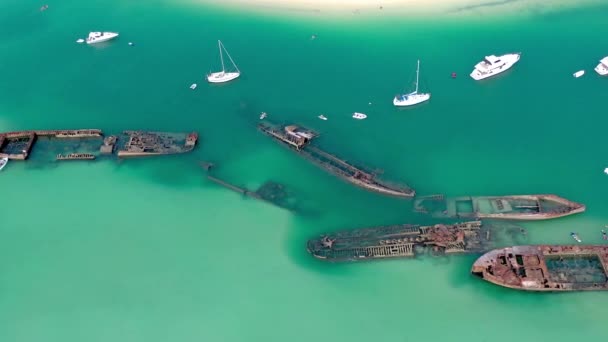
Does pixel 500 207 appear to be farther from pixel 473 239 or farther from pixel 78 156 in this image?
pixel 78 156

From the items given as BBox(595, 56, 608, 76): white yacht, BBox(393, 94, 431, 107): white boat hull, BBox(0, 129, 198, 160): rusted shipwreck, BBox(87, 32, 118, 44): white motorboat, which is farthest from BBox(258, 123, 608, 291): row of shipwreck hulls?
BBox(87, 32, 118, 44): white motorboat

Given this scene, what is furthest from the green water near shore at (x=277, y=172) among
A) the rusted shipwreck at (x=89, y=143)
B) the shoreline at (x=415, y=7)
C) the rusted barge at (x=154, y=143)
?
the shoreline at (x=415, y=7)

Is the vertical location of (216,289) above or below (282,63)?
below

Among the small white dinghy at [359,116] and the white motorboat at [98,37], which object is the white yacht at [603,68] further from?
the white motorboat at [98,37]

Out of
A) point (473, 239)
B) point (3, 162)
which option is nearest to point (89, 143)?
point (3, 162)

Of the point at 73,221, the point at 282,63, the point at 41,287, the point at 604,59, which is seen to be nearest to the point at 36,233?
the point at 73,221

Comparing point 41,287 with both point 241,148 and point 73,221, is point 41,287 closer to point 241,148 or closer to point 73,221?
point 73,221

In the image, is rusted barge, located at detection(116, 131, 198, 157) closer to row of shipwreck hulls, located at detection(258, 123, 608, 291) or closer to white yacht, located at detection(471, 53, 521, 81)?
row of shipwreck hulls, located at detection(258, 123, 608, 291)
